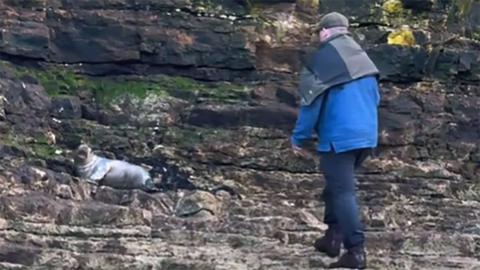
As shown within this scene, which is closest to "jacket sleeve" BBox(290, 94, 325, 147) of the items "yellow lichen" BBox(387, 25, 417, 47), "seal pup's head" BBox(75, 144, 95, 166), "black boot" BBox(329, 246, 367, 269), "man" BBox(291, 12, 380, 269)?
"man" BBox(291, 12, 380, 269)

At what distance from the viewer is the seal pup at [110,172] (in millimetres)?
9500

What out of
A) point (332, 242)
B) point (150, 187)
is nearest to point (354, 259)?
point (332, 242)

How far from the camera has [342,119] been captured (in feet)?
24.2

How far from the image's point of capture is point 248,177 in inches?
388

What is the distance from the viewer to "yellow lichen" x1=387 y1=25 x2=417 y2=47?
36.0 ft

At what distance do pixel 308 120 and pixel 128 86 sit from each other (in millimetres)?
3485

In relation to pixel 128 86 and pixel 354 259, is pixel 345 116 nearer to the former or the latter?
pixel 354 259

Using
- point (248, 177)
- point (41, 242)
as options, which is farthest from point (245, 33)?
point (41, 242)

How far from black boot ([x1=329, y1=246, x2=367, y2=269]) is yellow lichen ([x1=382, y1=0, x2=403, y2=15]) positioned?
13.9 feet

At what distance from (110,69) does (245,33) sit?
4.10 feet

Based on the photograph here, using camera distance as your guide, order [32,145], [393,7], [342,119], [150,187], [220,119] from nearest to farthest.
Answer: [342,119]
[150,187]
[32,145]
[220,119]
[393,7]

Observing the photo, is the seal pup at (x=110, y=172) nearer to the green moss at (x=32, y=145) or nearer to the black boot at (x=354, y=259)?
the green moss at (x=32, y=145)

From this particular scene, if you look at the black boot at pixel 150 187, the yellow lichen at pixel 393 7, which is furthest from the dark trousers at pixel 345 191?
the yellow lichen at pixel 393 7

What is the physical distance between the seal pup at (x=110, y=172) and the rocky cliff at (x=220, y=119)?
117mm
